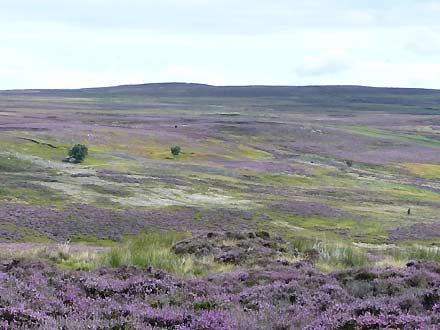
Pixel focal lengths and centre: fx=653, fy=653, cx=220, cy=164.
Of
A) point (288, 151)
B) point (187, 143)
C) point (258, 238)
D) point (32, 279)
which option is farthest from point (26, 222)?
point (288, 151)

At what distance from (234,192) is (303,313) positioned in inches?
2227

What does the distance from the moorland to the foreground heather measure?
0.05 metres

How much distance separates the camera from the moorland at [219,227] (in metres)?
11.4

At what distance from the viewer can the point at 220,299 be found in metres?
12.5

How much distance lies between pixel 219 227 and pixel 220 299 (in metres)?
37.0

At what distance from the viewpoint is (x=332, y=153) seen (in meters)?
114

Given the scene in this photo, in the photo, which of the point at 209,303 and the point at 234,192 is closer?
the point at 209,303

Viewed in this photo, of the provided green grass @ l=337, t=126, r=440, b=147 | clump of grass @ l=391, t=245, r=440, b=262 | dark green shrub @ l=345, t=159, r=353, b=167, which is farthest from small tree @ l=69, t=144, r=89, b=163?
green grass @ l=337, t=126, r=440, b=147

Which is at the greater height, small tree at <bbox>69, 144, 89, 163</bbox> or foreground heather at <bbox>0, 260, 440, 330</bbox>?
foreground heather at <bbox>0, 260, 440, 330</bbox>

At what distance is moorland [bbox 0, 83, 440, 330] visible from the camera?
11.4 m

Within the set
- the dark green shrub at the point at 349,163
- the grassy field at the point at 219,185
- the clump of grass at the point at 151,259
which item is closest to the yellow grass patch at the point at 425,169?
the grassy field at the point at 219,185

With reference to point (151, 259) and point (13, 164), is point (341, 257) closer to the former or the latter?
point (151, 259)

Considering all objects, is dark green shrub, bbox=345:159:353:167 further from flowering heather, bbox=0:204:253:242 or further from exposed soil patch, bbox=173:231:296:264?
exposed soil patch, bbox=173:231:296:264

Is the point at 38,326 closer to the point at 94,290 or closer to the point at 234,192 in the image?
the point at 94,290
